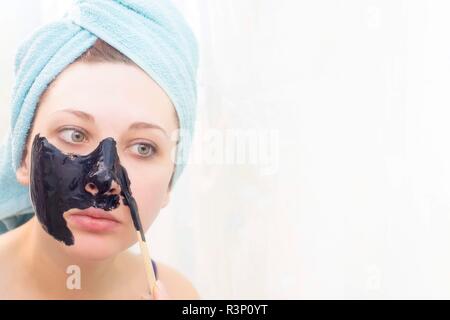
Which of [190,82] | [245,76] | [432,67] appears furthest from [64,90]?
[432,67]

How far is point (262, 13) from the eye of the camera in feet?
3.22

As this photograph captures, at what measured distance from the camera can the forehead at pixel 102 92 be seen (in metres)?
0.79

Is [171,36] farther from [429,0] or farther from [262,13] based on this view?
[429,0]

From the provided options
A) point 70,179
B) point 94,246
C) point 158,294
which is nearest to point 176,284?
point 158,294

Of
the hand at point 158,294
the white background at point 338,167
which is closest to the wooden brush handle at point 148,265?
the hand at point 158,294

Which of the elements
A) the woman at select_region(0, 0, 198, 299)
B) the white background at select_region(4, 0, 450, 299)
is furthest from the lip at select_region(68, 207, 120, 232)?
the white background at select_region(4, 0, 450, 299)

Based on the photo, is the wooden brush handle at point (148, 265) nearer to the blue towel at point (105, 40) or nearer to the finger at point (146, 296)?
the finger at point (146, 296)

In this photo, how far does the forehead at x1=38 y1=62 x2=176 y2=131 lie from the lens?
2.59 ft

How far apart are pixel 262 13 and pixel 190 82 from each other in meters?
0.24

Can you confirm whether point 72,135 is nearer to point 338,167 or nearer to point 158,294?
point 158,294

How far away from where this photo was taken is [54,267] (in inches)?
33.7

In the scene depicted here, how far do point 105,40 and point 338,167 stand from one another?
52cm

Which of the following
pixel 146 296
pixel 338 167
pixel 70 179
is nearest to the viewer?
pixel 70 179
